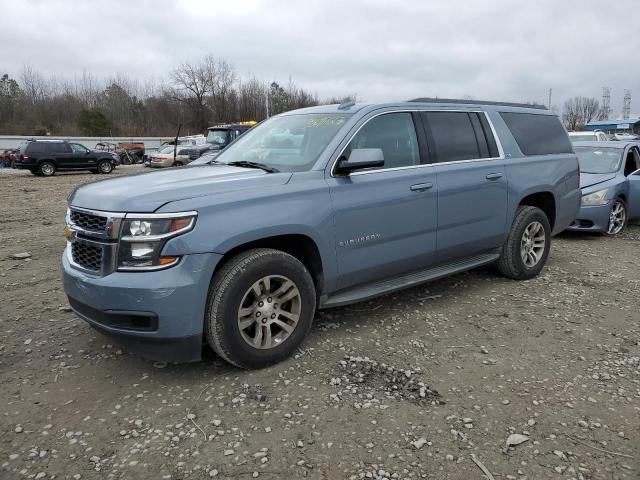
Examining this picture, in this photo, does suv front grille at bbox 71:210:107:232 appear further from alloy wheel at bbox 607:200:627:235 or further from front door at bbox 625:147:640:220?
front door at bbox 625:147:640:220

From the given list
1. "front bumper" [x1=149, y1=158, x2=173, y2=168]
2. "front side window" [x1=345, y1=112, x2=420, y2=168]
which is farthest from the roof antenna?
"front bumper" [x1=149, y1=158, x2=173, y2=168]

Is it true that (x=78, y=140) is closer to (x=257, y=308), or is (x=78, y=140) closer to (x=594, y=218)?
(x=594, y=218)

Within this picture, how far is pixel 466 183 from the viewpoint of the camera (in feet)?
14.7

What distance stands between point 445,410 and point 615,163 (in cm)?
763

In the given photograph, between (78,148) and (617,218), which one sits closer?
(617,218)

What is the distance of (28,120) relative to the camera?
62625mm

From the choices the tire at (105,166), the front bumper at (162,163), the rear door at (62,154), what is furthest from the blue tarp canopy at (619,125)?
the rear door at (62,154)

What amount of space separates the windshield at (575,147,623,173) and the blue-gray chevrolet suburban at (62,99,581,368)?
4.26 meters

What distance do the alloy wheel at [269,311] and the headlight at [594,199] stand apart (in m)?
6.27

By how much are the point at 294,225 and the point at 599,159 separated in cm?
773

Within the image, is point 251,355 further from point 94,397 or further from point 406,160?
point 406,160

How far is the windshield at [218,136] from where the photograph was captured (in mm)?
20453

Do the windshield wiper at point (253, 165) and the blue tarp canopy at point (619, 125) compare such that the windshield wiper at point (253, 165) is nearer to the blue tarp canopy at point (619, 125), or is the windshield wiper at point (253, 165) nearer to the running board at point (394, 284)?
the running board at point (394, 284)

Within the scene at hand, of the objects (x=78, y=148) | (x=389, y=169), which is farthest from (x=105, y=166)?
(x=389, y=169)
